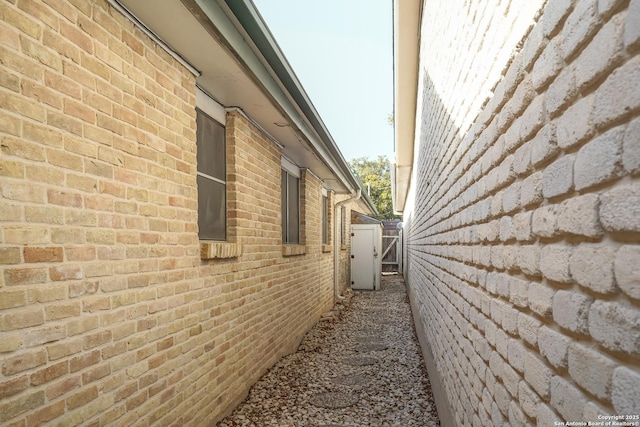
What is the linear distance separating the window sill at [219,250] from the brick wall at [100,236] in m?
0.09

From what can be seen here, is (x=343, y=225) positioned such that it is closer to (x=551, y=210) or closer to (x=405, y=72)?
(x=405, y=72)

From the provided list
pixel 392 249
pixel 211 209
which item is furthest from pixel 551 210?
pixel 392 249

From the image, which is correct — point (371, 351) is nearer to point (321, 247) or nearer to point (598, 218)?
point (321, 247)

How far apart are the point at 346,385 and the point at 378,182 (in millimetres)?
30414

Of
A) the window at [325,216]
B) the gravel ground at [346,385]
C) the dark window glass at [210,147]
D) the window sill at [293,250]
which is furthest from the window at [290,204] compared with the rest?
the window at [325,216]

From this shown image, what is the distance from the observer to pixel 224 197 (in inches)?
150

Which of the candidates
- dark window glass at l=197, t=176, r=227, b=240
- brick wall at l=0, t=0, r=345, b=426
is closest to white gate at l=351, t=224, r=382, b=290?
dark window glass at l=197, t=176, r=227, b=240

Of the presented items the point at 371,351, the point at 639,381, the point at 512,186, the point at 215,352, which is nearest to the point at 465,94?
the point at 512,186

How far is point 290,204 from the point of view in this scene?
6.37 m

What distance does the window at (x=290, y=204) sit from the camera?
601 cm

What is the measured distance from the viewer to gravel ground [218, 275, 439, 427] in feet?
11.7

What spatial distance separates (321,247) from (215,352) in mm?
4886

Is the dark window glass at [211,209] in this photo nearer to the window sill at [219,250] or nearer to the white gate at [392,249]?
the window sill at [219,250]

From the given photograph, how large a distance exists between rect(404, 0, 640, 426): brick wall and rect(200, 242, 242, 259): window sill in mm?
2050
